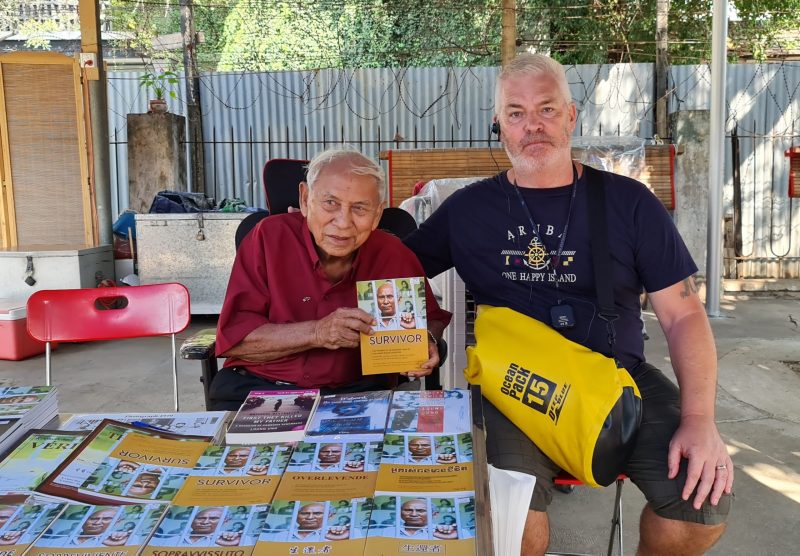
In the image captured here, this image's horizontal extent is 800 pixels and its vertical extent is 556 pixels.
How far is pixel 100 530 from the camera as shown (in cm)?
100

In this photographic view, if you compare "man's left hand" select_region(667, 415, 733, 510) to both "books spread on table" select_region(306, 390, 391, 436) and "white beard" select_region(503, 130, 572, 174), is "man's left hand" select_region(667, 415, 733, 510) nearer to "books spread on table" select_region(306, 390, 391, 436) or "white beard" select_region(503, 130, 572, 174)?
"books spread on table" select_region(306, 390, 391, 436)

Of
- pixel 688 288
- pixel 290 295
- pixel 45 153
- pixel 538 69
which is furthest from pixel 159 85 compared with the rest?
pixel 688 288

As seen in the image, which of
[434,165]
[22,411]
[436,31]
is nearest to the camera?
[22,411]

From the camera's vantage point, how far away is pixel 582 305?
80.6 inches

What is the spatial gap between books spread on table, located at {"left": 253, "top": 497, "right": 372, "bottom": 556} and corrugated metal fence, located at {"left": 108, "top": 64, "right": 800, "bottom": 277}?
7.41 m

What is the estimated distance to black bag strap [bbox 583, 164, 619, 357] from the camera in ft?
6.48

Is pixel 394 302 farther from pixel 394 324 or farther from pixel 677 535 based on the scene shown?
pixel 677 535

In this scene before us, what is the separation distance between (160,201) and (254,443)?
566 cm

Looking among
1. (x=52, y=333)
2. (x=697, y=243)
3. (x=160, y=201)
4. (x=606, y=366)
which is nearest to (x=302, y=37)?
(x=160, y=201)

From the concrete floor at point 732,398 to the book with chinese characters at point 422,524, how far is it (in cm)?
177

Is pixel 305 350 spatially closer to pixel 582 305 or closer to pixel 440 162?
pixel 582 305

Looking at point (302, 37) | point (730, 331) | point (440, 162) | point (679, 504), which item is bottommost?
point (730, 331)

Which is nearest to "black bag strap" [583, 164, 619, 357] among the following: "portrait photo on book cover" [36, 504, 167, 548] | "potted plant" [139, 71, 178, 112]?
"portrait photo on book cover" [36, 504, 167, 548]

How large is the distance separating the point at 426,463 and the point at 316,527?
0.89 ft
